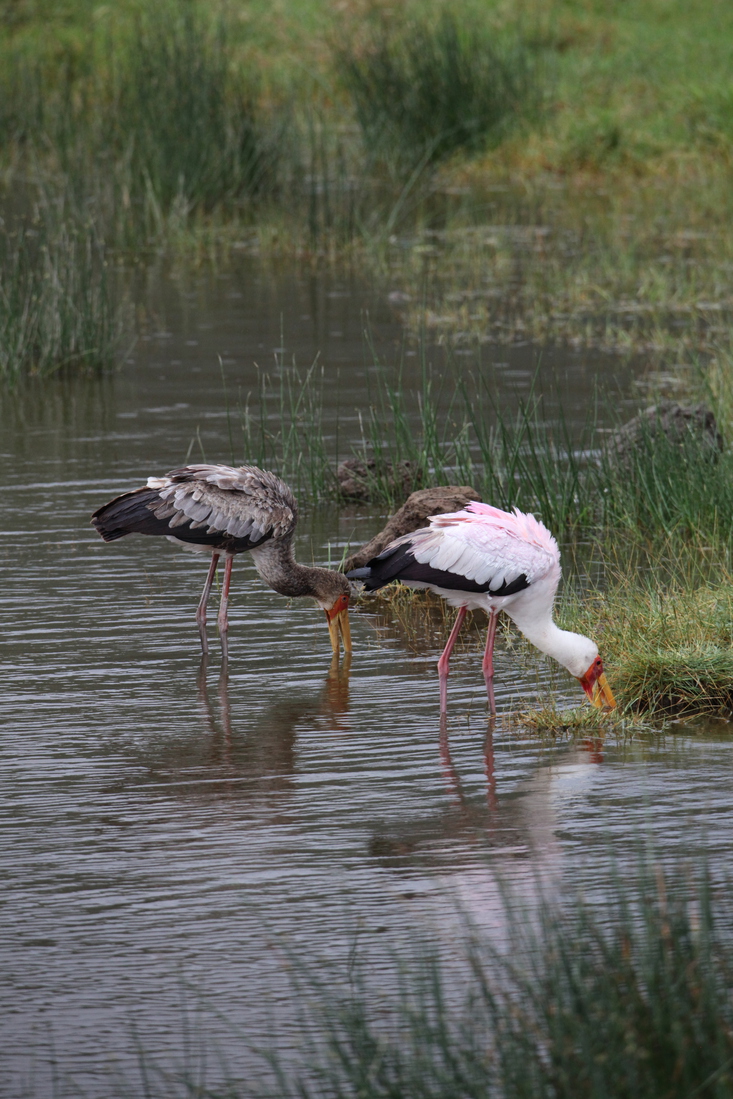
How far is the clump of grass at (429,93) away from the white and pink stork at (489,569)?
43.8 feet

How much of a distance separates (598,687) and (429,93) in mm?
15199

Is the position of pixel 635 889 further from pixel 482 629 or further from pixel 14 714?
pixel 482 629

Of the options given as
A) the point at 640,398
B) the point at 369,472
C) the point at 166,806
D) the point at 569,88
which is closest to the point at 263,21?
the point at 569,88

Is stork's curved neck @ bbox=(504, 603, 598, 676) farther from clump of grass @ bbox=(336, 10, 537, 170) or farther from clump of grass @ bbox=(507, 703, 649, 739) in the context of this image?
clump of grass @ bbox=(336, 10, 537, 170)

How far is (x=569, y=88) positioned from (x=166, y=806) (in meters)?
20.3

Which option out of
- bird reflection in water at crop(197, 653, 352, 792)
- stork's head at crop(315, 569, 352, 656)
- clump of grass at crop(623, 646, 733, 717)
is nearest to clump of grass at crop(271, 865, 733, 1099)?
bird reflection in water at crop(197, 653, 352, 792)

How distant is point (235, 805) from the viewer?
5.48 meters

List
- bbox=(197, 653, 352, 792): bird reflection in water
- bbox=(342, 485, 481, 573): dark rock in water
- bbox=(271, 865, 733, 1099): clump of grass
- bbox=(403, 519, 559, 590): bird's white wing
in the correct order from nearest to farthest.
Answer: bbox=(271, 865, 733, 1099): clump of grass < bbox=(197, 653, 352, 792): bird reflection in water < bbox=(403, 519, 559, 590): bird's white wing < bbox=(342, 485, 481, 573): dark rock in water

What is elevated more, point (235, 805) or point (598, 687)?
point (598, 687)

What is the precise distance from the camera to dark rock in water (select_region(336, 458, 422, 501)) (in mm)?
9492

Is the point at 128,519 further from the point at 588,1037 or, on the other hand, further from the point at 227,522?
the point at 588,1037

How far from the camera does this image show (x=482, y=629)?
25.7 feet

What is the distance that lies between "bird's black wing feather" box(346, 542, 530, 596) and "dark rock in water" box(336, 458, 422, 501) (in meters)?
2.82

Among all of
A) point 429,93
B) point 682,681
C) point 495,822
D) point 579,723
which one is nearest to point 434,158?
point 429,93
